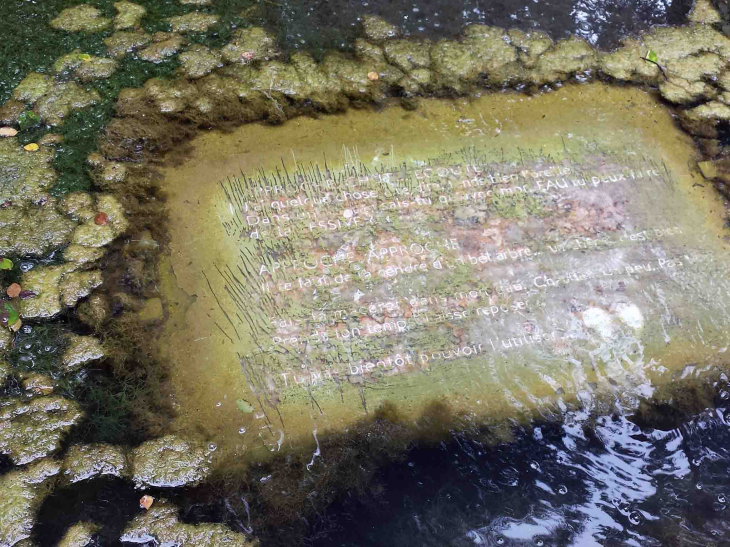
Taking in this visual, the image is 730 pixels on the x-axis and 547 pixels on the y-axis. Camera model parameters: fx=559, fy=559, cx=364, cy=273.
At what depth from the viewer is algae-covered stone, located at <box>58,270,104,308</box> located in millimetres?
2369

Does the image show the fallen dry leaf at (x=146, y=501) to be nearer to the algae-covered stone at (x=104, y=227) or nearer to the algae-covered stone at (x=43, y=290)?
the algae-covered stone at (x=43, y=290)

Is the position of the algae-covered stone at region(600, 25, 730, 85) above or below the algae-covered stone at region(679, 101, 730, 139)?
above

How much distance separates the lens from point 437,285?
2.56 m

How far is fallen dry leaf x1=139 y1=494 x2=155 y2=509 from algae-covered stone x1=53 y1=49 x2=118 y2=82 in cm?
219

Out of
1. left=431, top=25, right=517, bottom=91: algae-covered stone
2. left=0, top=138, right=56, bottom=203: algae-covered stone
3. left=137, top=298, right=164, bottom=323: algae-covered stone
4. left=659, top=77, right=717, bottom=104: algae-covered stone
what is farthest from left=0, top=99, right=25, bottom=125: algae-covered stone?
left=659, top=77, right=717, bottom=104: algae-covered stone

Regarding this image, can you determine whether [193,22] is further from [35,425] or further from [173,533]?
[173,533]

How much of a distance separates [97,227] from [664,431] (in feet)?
8.57

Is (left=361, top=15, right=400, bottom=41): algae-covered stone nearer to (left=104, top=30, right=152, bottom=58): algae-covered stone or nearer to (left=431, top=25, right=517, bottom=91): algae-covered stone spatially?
(left=431, top=25, right=517, bottom=91): algae-covered stone

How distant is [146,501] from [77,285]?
3.19ft

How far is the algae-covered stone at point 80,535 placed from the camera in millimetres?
1898

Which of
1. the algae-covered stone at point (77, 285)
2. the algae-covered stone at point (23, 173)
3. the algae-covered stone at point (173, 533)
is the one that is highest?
the algae-covered stone at point (23, 173)

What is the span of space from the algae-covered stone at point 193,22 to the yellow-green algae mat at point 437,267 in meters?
0.82

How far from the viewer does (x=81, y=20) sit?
3.19 metres

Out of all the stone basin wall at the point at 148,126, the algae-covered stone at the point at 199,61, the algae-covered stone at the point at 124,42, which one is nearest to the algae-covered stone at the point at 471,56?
the stone basin wall at the point at 148,126
